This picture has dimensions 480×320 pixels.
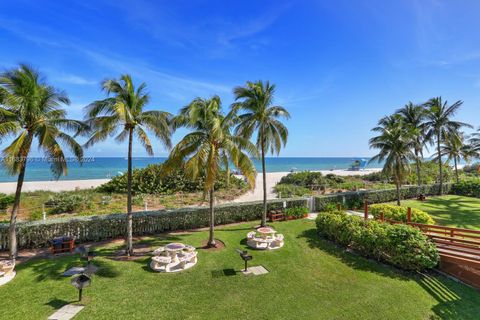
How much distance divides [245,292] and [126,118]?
749 centimetres

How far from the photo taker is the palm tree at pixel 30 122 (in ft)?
27.8

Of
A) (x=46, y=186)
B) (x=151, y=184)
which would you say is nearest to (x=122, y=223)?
(x=151, y=184)

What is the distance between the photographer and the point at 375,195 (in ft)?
74.9

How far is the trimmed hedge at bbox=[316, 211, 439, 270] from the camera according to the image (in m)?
8.98

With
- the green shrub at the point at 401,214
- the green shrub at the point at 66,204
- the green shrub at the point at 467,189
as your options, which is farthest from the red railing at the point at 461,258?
the green shrub at the point at 467,189

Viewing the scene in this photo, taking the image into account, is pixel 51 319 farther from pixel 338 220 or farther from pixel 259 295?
pixel 338 220

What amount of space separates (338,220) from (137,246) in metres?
9.97

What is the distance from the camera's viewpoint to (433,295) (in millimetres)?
7707

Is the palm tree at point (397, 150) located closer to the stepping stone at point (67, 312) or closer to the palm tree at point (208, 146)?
the palm tree at point (208, 146)

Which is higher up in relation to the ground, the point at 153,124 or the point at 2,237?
the point at 153,124

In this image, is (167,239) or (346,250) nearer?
(346,250)

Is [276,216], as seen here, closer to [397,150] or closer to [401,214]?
[401,214]

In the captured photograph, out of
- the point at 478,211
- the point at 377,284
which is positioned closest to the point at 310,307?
the point at 377,284

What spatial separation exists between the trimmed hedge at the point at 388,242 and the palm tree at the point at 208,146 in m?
5.08
